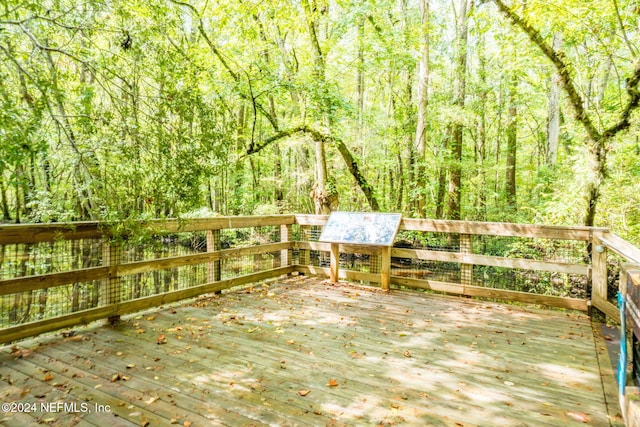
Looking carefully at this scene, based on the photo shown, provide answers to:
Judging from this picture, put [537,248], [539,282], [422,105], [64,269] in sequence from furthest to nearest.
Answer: [422,105], [537,248], [539,282], [64,269]

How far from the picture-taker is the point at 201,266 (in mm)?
6070

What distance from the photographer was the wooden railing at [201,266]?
393 centimetres

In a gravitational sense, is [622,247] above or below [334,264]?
above

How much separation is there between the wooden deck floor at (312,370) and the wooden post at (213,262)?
2.48 feet

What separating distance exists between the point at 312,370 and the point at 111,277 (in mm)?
2633

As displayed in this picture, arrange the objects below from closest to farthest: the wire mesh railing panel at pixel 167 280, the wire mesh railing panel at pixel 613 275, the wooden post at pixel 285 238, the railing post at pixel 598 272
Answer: the railing post at pixel 598 272 < the wire mesh railing panel at pixel 613 275 < the wire mesh railing panel at pixel 167 280 < the wooden post at pixel 285 238

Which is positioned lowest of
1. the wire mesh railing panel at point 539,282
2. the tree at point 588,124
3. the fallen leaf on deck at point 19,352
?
the wire mesh railing panel at point 539,282

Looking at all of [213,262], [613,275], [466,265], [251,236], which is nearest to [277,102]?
[251,236]

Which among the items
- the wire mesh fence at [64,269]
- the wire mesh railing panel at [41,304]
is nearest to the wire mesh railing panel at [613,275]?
the wire mesh fence at [64,269]

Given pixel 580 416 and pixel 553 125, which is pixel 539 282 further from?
pixel 553 125

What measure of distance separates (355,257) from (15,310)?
6.89 metres

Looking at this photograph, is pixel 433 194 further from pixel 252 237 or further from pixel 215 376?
pixel 215 376

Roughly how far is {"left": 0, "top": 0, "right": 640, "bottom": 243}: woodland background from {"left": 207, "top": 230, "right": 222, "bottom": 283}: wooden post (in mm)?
1207

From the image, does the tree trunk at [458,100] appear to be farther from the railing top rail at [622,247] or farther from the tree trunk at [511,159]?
the railing top rail at [622,247]
